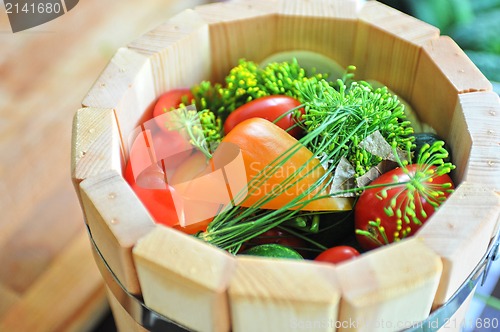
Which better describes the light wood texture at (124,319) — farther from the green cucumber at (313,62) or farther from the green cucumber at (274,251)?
the green cucumber at (313,62)

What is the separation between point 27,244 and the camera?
1.09 m

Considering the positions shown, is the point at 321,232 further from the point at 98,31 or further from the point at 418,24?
the point at 98,31

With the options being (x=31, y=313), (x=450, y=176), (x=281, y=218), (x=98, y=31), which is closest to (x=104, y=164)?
(x=281, y=218)

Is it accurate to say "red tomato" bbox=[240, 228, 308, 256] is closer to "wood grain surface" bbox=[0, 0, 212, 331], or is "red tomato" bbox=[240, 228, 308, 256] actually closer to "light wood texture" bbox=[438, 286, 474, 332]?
"light wood texture" bbox=[438, 286, 474, 332]

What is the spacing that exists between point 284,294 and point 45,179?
0.77 metres

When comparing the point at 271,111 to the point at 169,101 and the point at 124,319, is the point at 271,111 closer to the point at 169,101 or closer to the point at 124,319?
the point at 169,101

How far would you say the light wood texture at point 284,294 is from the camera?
0.50 m

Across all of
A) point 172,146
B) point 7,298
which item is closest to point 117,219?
point 172,146

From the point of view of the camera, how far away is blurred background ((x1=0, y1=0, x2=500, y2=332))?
1.03m

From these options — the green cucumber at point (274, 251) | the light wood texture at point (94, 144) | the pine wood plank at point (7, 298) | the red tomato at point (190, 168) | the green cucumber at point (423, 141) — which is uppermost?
the light wood texture at point (94, 144)

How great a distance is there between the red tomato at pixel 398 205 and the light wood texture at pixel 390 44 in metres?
0.18

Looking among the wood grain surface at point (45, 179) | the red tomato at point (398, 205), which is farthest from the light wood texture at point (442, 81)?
the wood grain surface at point (45, 179)

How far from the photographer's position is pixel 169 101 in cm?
78

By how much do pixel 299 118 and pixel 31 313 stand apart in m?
0.58
